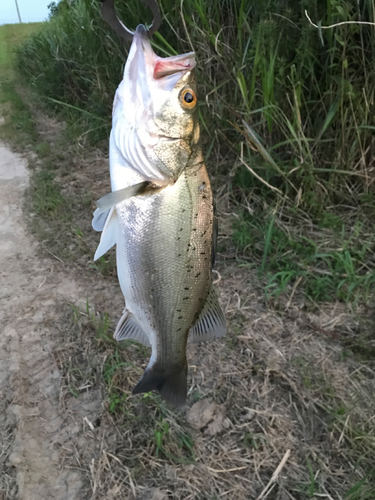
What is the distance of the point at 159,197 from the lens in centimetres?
115

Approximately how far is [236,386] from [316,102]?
1.90 meters

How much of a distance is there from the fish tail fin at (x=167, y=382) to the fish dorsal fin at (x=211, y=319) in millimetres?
146

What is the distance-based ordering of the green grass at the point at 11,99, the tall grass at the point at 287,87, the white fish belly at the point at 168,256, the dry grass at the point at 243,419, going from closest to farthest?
the white fish belly at the point at 168,256
the dry grass at the point at 243,419
the tall grass at the point at 287,87
the green grass at the point at 11,99

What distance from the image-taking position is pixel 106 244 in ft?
4.12

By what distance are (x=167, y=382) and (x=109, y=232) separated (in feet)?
1.86

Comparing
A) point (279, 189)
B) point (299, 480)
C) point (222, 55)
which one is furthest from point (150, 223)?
point (222, 55)

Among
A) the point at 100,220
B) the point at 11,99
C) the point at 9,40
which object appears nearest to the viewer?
the point at 100,220

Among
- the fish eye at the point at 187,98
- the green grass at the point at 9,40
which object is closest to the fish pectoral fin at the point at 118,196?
the fish eye at the point at 187,98

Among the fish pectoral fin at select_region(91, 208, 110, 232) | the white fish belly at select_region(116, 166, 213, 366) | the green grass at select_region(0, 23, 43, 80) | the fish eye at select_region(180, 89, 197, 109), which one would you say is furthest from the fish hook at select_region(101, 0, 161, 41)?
the green grass at select_region(0, 23, 43, 80)

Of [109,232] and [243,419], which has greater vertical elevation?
[109,232]

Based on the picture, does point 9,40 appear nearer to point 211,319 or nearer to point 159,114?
point 159,114

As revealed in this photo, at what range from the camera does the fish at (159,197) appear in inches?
43.7

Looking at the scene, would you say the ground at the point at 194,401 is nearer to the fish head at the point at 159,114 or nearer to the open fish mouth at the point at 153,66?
the fish head at the point at 159,114

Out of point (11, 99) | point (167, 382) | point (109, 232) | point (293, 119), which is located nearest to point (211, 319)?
point (167, 382)
